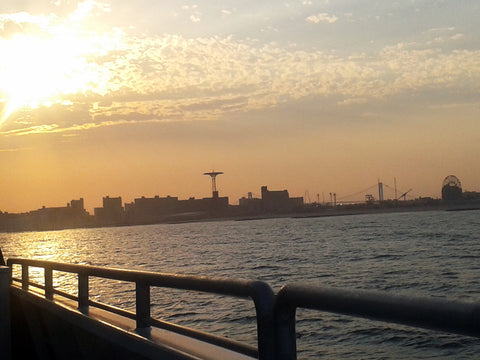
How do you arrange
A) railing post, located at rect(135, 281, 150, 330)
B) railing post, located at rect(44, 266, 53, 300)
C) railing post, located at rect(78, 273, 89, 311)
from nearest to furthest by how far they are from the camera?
railing post, located at rect(135, 281, 150, 330)
railing post, located at rect(78, 273, 89, 311)
railing post, located at rect(44, 266, 53, 300)

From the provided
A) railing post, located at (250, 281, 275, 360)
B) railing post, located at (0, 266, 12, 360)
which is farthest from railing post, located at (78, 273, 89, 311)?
railing post, located at (250, 281, 275, 360)

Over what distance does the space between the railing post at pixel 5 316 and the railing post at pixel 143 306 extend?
3.38 m

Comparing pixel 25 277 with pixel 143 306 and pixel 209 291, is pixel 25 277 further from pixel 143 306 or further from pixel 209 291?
pixel 209 291

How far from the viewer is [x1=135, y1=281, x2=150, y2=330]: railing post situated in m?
4.15

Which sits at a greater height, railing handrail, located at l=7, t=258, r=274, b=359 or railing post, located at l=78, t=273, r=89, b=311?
railing handrail, located at l=7, t=258, r=274, b=359

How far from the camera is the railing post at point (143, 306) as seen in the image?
415 cm

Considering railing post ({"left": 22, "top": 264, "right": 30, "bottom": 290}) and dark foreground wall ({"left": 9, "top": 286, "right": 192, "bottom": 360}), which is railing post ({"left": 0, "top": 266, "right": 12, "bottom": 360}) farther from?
railing post ({"left": 22, "top": 264, "right": 30, "bottom": 290})

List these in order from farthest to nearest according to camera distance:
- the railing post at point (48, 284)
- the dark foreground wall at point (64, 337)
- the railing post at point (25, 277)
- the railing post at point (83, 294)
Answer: the railing post at point (25, 277) < the railing post at point (48, 284) < the railing post at point (83, 294) < the dark foreground wall at point (64, 337)

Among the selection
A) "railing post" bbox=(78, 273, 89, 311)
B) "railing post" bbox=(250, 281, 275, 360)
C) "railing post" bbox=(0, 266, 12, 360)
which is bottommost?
"railing post" bbox=(0, 266, 12, 360)

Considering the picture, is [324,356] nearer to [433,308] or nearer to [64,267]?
[64,267]

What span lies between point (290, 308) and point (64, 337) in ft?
12.0

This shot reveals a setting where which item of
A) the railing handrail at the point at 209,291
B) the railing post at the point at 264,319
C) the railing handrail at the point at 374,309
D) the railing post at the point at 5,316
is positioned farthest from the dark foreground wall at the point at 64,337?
the railing handrail at the point at 374,309

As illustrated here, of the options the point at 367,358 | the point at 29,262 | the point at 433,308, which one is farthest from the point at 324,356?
the point at 433,308

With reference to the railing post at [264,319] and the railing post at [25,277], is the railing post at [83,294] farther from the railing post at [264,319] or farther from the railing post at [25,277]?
the railing post at [264,319]
